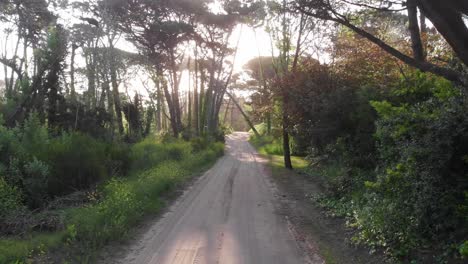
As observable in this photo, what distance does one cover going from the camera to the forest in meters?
6.41

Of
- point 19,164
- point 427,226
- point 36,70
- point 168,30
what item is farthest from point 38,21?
point 427,226

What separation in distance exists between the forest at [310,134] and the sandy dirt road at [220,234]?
2.51ft

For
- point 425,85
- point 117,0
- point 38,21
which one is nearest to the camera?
point 425,85

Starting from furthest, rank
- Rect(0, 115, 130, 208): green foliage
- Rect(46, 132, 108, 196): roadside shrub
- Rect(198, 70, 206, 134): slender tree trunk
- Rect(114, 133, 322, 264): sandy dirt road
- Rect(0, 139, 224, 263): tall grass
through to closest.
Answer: Rect(198, 70, 206, 134): slender tree trunk, Rect(46, 132, 108, 196): roadside shrub, Rect(0, 115, 130, 208): green foliage, Rect(114, 133, 322, 264): sandy dirt road, Rect(0, 139, 224, 263): tall grass

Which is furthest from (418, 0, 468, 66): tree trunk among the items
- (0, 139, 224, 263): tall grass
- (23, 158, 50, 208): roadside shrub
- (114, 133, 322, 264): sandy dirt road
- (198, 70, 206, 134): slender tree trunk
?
(198, 70, 206, 134): slender tree trunk

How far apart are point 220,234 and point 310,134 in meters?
8.24

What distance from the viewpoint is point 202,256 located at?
7.09m

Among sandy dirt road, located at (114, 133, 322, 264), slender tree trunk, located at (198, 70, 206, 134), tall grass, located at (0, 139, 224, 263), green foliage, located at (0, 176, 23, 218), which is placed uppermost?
slender tree trunk, located at (198, 70, 206, 134)

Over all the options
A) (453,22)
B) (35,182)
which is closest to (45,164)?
(35,182)

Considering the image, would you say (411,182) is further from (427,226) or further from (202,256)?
(202,256)

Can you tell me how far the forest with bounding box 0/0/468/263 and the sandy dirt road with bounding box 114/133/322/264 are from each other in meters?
0.77

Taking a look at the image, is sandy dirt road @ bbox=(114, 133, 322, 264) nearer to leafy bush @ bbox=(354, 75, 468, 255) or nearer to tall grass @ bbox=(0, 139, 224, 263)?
tall grass @ bbox=(0, 139, 224, 263)

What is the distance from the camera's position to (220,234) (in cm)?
848

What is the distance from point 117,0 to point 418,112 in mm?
20518
